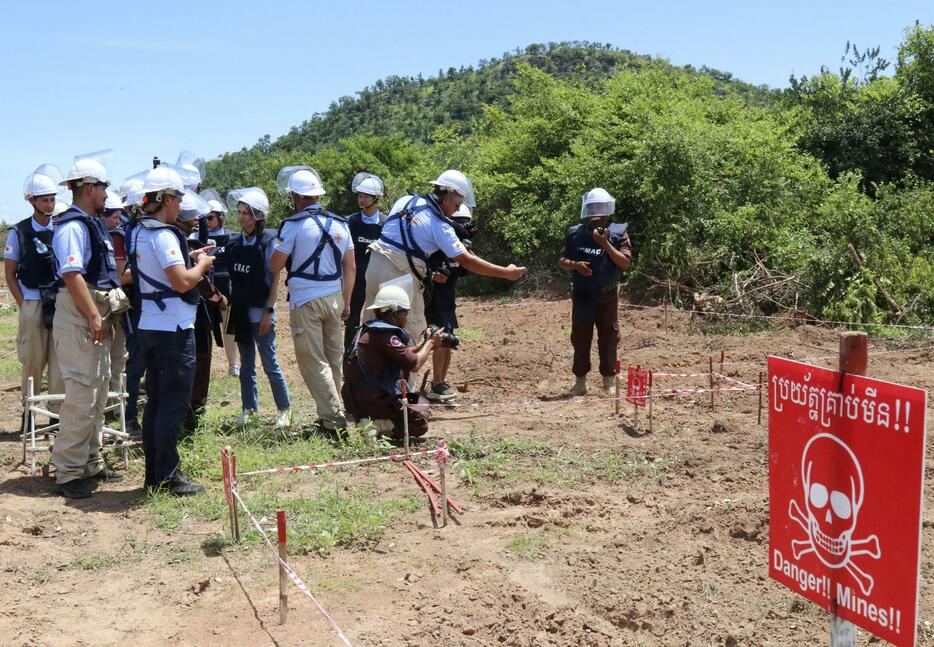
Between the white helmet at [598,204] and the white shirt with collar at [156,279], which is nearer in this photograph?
the white shirt with collar at [156,279]

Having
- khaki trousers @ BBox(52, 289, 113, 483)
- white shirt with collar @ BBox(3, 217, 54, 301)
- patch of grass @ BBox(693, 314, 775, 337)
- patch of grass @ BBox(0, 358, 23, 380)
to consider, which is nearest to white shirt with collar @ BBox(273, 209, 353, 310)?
khaki trousers @ BBox(52, 289, 113, 483)

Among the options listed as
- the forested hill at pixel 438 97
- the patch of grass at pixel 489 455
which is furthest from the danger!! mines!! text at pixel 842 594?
the forested hill at pixel 438 97

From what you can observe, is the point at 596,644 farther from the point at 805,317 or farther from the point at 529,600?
the point at 805,317

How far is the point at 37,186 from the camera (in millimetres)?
6926

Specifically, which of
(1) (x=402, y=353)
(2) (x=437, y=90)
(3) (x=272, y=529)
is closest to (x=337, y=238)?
(1) (x=402, y=353)

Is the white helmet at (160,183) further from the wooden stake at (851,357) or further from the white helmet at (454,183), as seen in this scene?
the wooden stake at (851,357)

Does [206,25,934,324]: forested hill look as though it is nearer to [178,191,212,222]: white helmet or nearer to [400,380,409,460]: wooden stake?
[400,380,409,460]: wooden stake

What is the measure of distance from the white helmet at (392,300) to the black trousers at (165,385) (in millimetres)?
1416

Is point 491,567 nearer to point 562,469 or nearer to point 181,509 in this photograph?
point 562,469

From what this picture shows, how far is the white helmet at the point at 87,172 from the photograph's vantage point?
18.6ft

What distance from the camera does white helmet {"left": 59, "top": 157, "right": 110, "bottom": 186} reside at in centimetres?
568

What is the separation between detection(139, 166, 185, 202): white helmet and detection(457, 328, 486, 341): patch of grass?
7499mm

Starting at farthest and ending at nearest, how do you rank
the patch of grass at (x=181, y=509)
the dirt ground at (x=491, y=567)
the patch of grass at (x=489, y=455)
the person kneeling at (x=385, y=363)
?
the person kneeling at (x=385, y=363) → the patch of grass at (x=489, y=455) → the patch of grass at (x=181, y=509) → the dirt ground at (x=491, y=567)

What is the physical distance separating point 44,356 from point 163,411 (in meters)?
2.26
